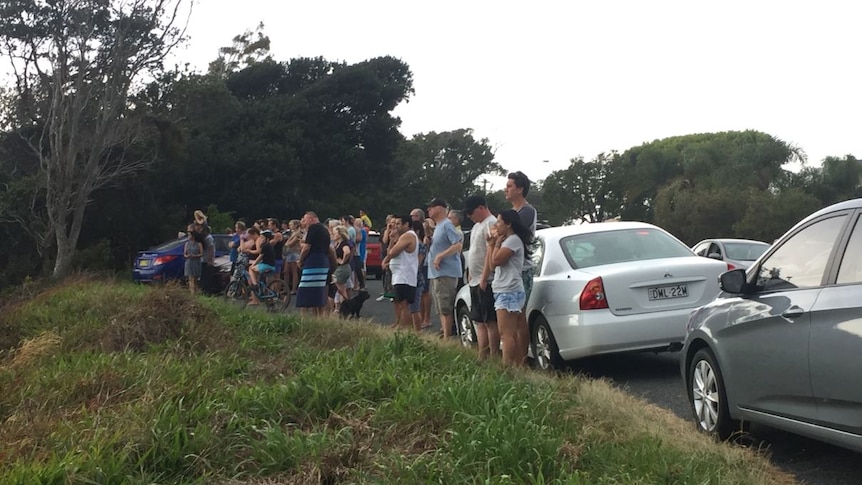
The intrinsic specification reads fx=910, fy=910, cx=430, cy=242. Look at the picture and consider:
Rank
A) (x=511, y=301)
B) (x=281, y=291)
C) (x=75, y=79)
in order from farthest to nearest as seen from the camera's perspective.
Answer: (x=75, y=79) < (x=281, y=291) < (x=511, y=301)

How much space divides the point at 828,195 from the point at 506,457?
6183 centimetres

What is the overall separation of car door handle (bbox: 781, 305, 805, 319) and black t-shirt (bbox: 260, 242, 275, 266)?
1144 cm

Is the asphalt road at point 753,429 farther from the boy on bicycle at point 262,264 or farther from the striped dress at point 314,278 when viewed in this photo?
the boy on bicycle at point 262,264

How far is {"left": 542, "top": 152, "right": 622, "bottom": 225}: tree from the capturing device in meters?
85.4

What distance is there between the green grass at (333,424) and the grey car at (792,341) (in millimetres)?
377

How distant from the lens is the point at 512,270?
790 cm

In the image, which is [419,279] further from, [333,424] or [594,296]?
[333,424]

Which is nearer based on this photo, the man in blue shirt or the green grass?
the green grass

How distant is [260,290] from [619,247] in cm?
839

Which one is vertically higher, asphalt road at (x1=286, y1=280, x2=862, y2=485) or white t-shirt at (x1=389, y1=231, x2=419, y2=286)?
white t-shirt at (x1=389, y1=231, x2=419, y2=286)

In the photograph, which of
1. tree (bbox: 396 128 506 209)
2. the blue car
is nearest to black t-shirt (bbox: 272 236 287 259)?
the blue car

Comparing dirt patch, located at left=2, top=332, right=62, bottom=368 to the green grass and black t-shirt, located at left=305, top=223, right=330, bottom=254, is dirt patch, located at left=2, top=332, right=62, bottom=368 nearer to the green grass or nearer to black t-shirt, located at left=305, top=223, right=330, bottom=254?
the green grass

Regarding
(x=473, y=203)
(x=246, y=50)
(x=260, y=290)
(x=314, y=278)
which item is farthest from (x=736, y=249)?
(x=246, y=50)

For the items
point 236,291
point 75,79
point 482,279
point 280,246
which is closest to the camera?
point 482,279
